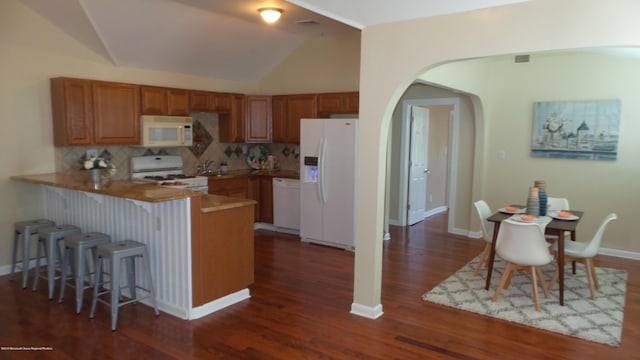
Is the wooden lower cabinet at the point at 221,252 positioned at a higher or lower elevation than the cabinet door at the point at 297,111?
lower

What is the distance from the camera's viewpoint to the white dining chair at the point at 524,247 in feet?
12.8

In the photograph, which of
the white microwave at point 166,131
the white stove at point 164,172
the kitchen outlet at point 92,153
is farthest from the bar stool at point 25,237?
the white microwave at point 166,131

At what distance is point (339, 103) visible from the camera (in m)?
6.30

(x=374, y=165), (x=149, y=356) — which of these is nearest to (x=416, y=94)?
(x=374, y=165)

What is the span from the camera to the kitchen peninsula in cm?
363

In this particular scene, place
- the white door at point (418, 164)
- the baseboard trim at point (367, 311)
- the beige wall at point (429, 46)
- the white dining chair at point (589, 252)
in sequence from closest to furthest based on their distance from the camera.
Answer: the beige wall at point (429, 46)
the baseboard trim at point (367, 311)
the white dining chair at point (589, 252)
the white door at point (418, 164)

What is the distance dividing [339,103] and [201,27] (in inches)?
81.8

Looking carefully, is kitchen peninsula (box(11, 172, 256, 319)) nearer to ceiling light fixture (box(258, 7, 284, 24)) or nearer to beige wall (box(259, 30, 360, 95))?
ceiling light fixture (box(258, 7, 284, 24))

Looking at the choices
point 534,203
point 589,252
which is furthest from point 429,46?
point 589,252

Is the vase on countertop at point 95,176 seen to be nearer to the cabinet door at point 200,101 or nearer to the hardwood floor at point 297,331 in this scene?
the hardwood floor at point 297,331

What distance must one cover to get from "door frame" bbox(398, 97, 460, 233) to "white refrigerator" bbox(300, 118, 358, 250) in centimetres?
188

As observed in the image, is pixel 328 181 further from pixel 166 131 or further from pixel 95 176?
pixel 95 176

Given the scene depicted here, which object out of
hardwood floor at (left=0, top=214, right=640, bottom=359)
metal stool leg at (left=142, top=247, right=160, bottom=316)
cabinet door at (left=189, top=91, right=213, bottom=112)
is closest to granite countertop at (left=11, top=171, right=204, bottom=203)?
metal stool leg at (left=142, top=247, right=160, bottom=316)

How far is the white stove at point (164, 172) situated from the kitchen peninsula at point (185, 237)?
1419mm
